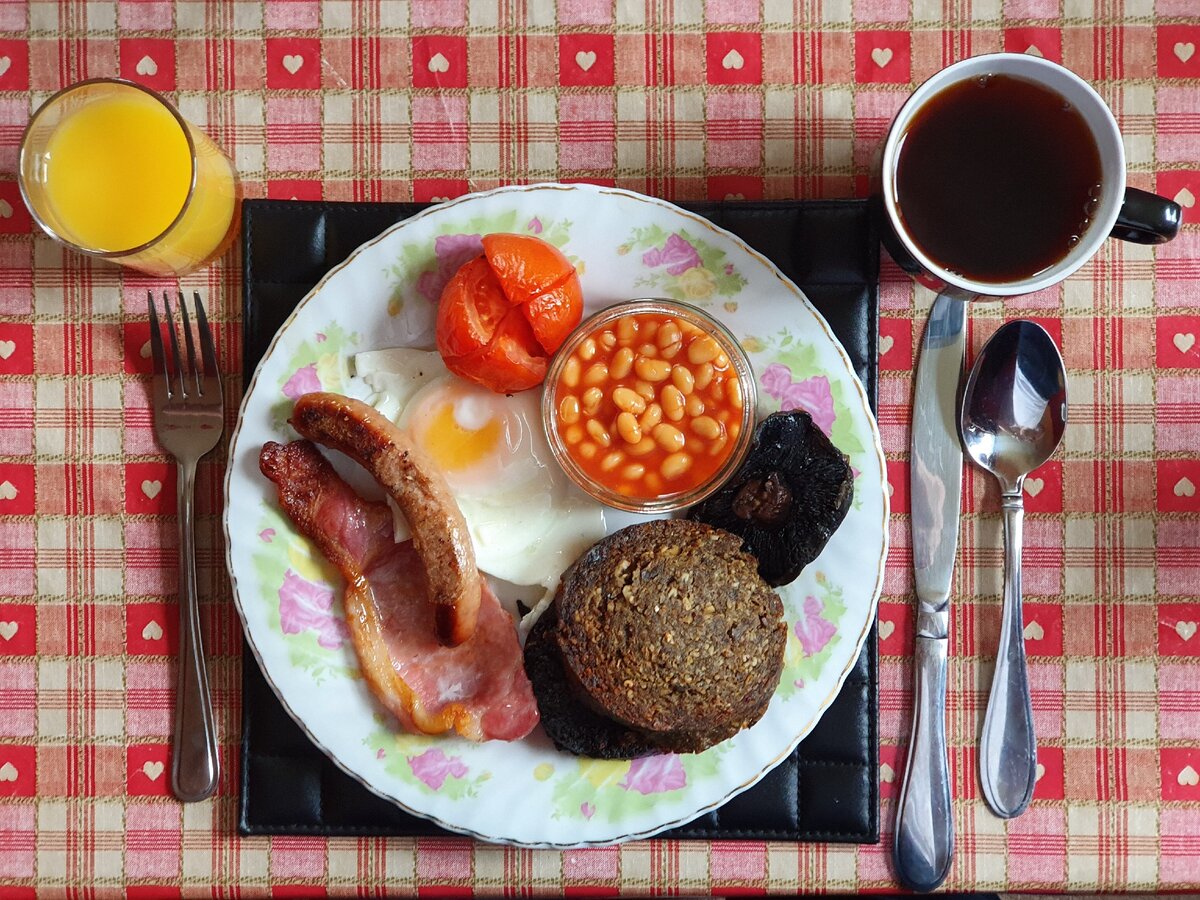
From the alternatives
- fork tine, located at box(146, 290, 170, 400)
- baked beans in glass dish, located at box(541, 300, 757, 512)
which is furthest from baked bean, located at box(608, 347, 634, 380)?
fork tine, located at box(146, 290, 170, 400)

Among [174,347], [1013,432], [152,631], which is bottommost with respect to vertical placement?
[152,631]

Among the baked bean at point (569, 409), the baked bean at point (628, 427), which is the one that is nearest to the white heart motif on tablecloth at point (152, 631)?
the baked bean at point (569, 409)

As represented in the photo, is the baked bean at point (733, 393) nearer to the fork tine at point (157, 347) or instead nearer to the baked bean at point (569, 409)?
the baked bean at point (569, 409)

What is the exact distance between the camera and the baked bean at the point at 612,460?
71.5 inches

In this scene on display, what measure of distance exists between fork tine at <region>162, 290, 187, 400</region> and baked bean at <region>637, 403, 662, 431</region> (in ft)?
3.29

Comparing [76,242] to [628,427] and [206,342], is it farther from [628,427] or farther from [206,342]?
[628,427]

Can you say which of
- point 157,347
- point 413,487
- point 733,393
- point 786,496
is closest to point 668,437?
point 733,393

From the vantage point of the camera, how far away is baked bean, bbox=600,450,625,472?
1.82 meters

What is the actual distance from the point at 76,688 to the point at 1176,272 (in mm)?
2598

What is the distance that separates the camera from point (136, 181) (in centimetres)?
185

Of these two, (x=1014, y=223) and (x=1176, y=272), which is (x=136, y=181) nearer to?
(x=1014, y=223)

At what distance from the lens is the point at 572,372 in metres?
1.83

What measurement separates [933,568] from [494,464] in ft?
3.16

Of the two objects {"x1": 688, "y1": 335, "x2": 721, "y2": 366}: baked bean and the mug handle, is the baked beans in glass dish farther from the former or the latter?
the mug handle
